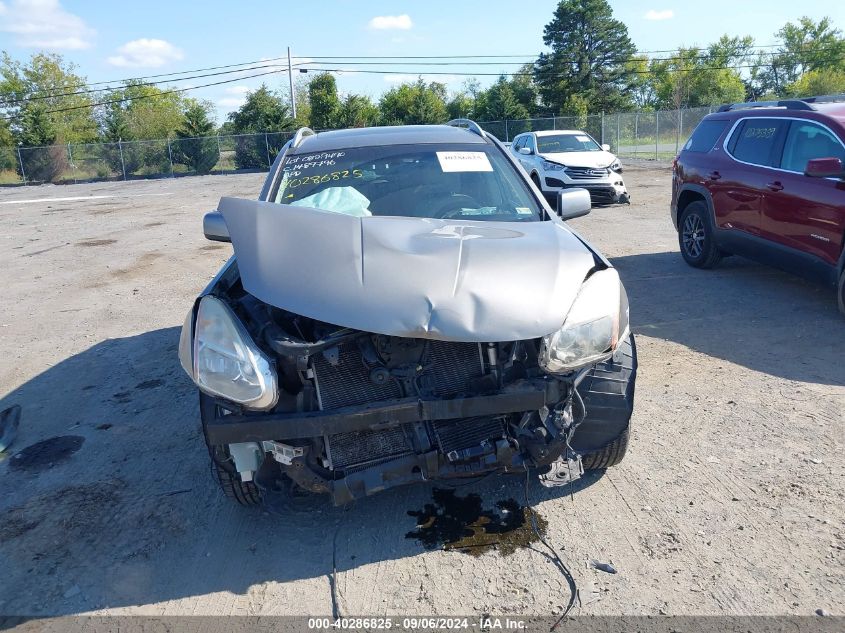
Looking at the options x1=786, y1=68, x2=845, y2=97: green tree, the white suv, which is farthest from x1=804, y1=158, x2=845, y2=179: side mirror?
x1=786, y1=68, x2=845, y2=97: green tree

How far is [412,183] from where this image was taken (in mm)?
4375

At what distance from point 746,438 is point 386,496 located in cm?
214

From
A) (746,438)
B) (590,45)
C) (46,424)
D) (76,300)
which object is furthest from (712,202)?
(590,45)

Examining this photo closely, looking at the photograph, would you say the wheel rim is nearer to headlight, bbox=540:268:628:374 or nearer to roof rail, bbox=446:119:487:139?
roof rail, bbox=446:119:487:139

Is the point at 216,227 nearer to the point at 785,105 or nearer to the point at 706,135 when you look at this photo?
the point at 785,105

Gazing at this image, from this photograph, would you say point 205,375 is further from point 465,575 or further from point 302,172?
point 302,172

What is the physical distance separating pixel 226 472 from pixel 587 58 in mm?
63583

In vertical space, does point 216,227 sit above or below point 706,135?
below

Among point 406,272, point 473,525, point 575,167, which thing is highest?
point 406,272

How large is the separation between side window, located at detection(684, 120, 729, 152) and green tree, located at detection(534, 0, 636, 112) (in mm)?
53892

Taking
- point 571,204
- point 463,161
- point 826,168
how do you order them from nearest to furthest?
point 463,161
point 571,204
point 826,168

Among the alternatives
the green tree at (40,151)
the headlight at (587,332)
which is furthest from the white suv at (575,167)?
the green tree at (40,151)

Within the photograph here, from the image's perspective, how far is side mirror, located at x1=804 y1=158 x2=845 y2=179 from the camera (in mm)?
5789

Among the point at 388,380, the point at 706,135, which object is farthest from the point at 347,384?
the point at 706,135
